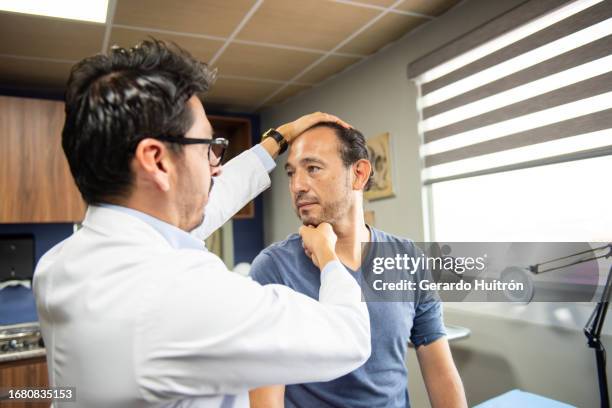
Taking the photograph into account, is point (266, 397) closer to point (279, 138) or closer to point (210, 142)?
point (210, 142)

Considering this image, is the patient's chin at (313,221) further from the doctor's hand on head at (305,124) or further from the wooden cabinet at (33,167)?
A: the wooden cabinet at (33,167)

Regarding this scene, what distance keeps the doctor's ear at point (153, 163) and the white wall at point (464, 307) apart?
1.97 meters

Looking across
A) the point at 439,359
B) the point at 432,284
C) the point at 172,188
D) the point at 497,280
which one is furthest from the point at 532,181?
the point at 172,188

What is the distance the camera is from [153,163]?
84 centimetres

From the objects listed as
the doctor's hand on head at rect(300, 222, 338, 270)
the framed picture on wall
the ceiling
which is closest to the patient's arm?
the doctor's hand on head at rect(300, 222, 338, 270)

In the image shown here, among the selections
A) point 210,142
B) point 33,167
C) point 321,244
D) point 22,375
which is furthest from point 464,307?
point 33,167

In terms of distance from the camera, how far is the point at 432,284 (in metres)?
1.48

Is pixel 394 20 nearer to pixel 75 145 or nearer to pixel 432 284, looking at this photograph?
pixel 432 284

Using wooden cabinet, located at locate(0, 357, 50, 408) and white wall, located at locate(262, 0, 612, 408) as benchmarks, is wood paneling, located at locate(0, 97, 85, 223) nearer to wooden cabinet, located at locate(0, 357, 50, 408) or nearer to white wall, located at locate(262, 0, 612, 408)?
wooden cabinet, located at locate(0, 357, 50, 408)

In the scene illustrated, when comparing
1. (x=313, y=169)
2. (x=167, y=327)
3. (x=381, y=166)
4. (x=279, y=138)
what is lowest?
(x=167, y=327)

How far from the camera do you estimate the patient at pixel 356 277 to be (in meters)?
1.22

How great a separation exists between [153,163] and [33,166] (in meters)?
3.05

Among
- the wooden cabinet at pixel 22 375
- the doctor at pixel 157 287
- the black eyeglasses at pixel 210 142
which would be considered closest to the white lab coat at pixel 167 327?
the doctor at pixel 157 287

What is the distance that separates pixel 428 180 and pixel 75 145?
2.38 m
